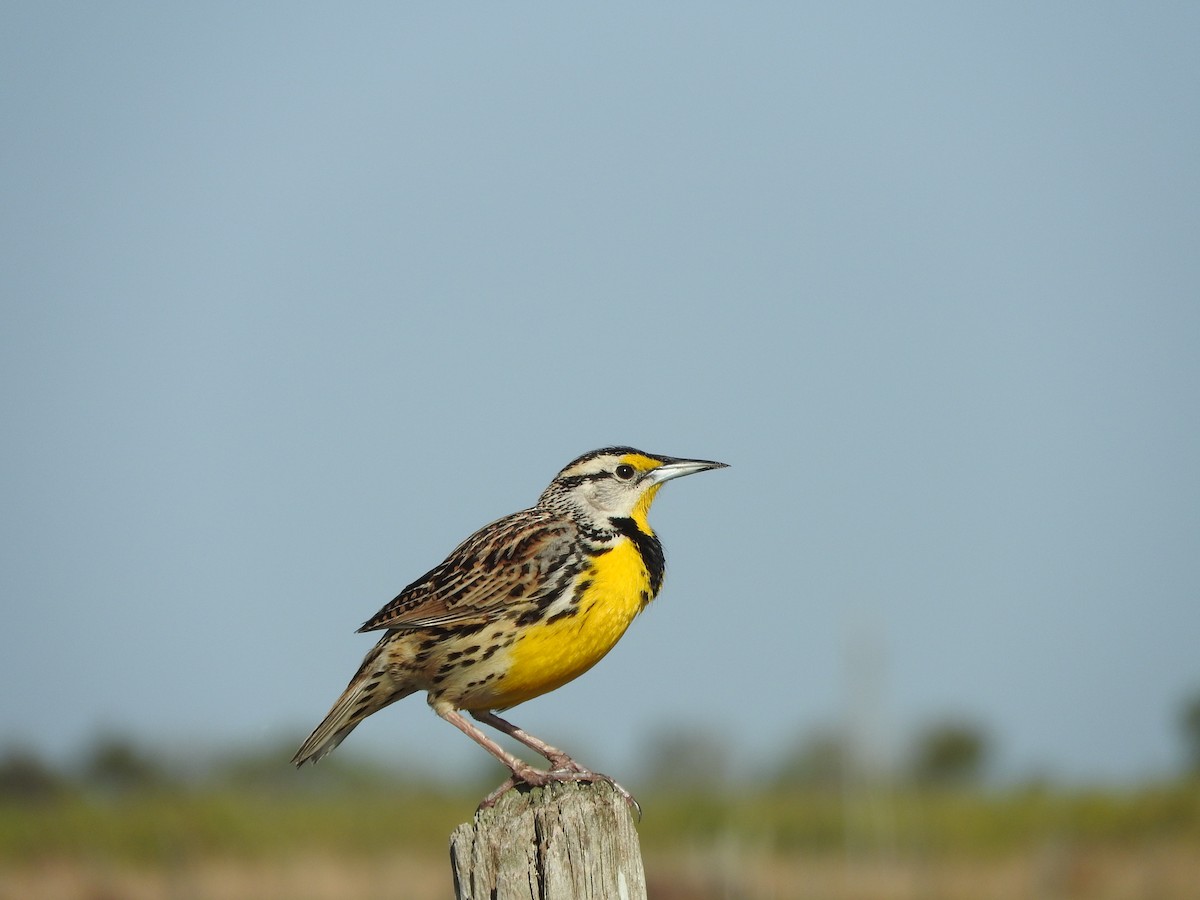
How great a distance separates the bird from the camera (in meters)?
4.81

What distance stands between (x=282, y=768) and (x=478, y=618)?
13033 mm

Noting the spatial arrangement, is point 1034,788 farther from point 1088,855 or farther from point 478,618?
point 478,618

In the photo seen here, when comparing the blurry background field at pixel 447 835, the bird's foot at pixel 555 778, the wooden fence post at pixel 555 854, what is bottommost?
the blurry background field at pixel 447 835

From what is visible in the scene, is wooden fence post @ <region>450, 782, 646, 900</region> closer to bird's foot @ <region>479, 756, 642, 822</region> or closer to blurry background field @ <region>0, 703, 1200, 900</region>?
bird's foot @ <region>479, 756, 642, 822</region>

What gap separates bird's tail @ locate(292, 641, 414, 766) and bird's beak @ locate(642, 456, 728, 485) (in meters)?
1.04

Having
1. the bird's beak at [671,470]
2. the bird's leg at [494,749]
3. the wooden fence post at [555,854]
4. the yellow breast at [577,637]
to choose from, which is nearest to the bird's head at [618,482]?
the bird's beak at [671,470]

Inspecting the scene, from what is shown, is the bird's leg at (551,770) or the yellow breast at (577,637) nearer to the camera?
the bird's leg at (551,770)

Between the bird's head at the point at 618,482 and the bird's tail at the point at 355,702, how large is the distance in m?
0.79

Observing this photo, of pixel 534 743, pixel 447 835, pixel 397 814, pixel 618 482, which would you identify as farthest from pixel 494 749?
pixel 397 814

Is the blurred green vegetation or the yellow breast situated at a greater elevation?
the yellow breast

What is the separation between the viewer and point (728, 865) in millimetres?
13914

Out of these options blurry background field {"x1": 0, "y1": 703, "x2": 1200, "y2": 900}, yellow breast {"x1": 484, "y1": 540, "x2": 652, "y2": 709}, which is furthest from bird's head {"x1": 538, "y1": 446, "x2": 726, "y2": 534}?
blurry background field {"x1": 0, "y1": 703, "x2": 1200, "y2": 900}

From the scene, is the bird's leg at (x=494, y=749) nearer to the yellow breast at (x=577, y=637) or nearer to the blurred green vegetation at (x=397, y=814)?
the yellow breast at (x=577, y=637)

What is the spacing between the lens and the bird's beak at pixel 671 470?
5.26 metres
